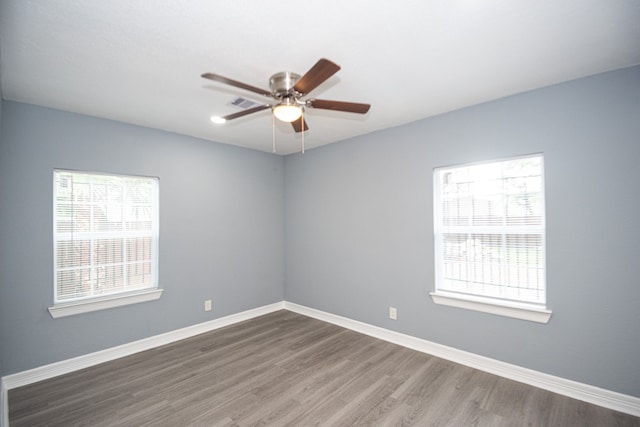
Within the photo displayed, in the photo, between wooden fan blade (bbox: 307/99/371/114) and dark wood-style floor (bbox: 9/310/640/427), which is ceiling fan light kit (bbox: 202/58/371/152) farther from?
dark wood-style floor (bbox: 9/310/640/427)

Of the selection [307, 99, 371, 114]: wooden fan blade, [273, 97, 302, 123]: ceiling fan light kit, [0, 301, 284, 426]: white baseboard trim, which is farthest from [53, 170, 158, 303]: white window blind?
[307, 99, 371, 114]: wooden fan blade

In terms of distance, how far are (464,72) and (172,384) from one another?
3.54 meters

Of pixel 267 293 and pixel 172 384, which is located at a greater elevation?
pixel 267 293

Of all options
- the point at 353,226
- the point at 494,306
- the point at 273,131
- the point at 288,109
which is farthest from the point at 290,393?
the point at 273,131

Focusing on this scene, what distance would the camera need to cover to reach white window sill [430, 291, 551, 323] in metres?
2.43

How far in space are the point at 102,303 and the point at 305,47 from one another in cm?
311

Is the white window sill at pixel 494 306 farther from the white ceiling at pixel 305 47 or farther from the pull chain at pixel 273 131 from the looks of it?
the pull chain at pixel 273 131

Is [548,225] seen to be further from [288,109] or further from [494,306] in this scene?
[288,109]

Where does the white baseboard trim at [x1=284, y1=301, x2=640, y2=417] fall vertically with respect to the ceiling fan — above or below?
below

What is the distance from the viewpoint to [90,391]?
8.07ft

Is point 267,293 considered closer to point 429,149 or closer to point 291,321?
point 291,321

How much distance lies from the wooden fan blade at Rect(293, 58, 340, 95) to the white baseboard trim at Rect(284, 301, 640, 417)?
282 centimetres

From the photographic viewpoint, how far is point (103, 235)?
305 centimetres

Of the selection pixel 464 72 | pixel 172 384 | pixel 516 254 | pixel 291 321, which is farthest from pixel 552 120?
pixel 172 384
